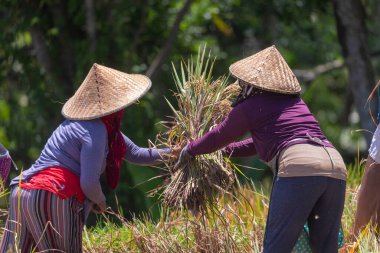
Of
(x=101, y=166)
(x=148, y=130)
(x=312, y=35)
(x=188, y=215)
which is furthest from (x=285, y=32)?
(x=101, y=166)

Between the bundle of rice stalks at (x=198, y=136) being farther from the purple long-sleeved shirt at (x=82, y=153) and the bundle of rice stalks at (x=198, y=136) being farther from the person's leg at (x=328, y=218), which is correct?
the person's leg at (x=328, y=218)

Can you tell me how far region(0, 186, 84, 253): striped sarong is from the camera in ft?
15.9

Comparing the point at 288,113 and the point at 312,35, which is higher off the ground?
the point at 288,113

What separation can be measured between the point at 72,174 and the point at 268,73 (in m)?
1.15

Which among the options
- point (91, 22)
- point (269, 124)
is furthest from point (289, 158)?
point (91, 22)

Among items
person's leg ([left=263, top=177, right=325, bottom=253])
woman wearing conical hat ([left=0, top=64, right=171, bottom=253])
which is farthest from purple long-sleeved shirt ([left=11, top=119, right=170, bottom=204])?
person's leg ([left=263, top=177, right=325, bottom=253])

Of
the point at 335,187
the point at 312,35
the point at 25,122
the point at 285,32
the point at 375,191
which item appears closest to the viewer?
the point at 335,187

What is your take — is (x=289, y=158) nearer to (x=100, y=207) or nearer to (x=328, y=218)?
(x=328, y=218)

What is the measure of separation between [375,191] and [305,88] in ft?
26.7

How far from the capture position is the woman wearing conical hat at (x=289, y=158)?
4535mm

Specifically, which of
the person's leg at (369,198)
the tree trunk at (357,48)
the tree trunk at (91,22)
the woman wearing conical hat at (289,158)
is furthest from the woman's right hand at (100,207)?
the tree trunk at (91,22)

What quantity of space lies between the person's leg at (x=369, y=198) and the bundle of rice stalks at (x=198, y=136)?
0.77m

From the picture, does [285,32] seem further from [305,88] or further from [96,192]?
[96,192]

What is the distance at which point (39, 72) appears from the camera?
33.9 feet
